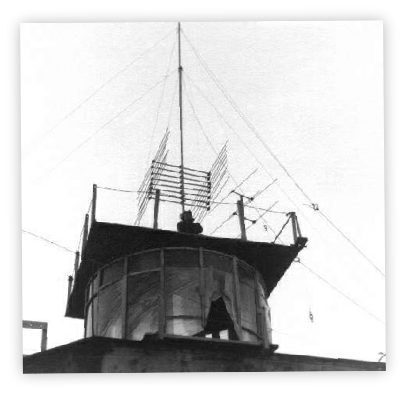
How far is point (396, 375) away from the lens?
1198 centimetres

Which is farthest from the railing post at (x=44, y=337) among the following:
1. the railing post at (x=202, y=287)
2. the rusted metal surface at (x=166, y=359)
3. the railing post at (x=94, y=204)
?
the railing post at (x=202, y=287)

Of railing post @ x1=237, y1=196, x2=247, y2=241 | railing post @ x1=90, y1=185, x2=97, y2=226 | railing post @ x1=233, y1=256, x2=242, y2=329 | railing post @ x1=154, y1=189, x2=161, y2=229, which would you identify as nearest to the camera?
railing post @ x1=233, y1=256, x2=242, y2=329

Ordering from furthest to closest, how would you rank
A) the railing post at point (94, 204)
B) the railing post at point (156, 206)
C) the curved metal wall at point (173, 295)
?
the railing post at point (156, 206) < the railing post at point (94, 204) < the curved metal wall at point (173, 295)

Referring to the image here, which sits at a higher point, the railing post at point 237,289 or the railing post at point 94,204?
the railing post at point 94,204

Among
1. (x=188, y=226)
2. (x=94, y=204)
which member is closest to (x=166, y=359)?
(x=94, y=204)

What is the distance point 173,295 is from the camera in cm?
1620

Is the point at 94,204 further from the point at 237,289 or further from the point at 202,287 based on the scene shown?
the point at 237,289

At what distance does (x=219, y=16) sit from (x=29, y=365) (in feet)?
20.4

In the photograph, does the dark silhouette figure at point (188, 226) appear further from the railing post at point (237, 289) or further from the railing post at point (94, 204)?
the railing post at point (94, 204)

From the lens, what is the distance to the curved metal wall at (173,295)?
15945 mm

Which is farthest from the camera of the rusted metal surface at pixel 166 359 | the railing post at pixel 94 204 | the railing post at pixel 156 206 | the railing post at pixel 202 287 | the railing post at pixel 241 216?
the railing post at pixel 241 216

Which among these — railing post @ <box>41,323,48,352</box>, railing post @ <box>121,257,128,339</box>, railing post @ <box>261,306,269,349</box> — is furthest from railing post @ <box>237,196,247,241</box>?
railing post @ <box>41,323,48,352</box>

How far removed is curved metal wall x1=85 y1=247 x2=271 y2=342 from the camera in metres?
15.9

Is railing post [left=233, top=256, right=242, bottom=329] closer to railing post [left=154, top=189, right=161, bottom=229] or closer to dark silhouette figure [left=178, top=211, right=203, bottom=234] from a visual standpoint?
dark silhouette figure [left=178, top=211, right=203, bottom=234]
